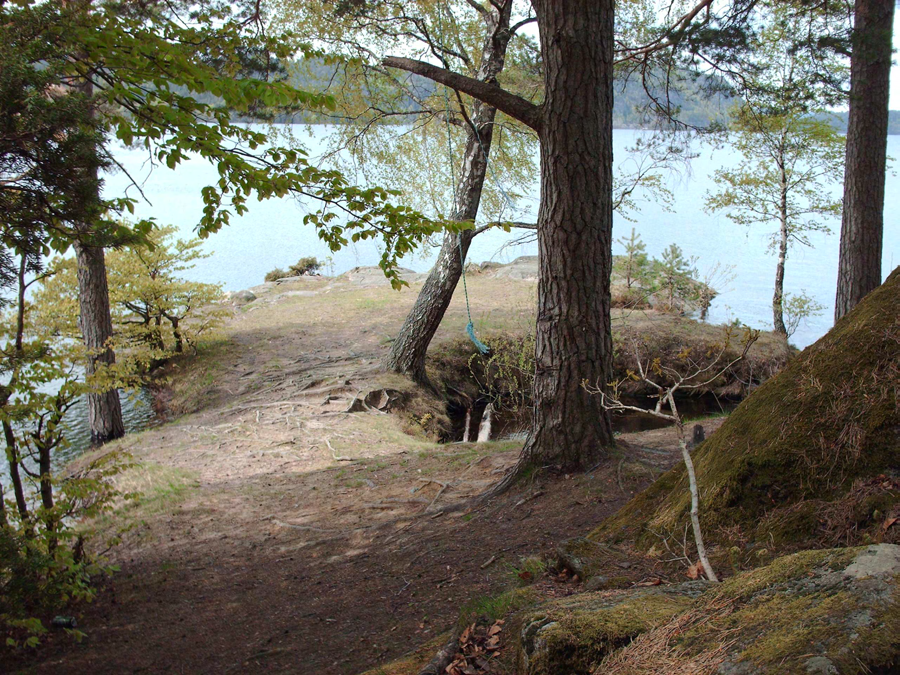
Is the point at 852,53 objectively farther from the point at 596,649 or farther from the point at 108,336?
the point at 108,336

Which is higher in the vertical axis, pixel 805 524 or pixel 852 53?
pixel 852 53

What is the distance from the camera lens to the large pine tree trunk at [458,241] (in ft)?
27.8

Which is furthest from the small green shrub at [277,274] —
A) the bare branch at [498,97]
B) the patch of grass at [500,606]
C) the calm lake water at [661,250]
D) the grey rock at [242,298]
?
the patch of grass at [500,606]

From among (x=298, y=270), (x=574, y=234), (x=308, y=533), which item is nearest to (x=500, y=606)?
(x=574, y=234)

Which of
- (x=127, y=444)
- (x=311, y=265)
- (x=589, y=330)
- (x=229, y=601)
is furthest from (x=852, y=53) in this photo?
(x=311, y=265)

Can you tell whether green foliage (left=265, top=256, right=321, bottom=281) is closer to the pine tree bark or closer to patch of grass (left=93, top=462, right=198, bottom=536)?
patch of grass (left=93, top=462, right=198, bottom=536)

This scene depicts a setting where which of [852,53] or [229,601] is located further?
[852,53]

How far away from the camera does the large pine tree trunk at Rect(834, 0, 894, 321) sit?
7031 mm

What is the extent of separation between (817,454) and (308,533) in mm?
4132

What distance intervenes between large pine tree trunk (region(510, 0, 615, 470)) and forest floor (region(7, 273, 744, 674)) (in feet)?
1.18

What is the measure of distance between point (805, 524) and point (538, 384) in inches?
110

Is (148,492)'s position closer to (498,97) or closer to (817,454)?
(498,97)

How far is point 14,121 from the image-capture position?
3193 mm

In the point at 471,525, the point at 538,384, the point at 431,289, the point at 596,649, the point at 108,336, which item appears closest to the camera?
the point at 596,649
